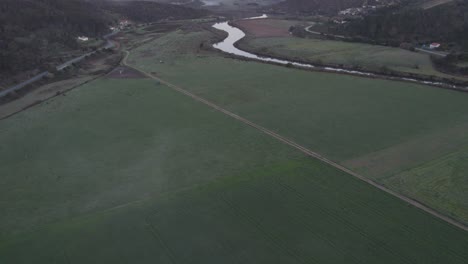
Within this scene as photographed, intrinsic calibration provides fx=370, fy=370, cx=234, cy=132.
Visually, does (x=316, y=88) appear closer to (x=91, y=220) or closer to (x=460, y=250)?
(x=460, y=250)

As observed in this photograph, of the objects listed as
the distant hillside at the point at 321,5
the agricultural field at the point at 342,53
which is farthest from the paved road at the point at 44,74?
the distant hillside at the point at 321,5

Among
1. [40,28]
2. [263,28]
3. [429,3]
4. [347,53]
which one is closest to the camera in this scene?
[347,53]

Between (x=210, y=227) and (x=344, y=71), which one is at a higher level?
(x=344, y=71)

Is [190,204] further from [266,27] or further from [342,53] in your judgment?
[266,27]

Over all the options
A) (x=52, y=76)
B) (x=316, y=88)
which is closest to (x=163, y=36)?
(x=52, y=76)

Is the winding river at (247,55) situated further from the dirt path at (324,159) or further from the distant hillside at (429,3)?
the distant hillside at (429,3)

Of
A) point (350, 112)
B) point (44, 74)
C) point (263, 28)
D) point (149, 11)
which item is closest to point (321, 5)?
point (263, 28)
